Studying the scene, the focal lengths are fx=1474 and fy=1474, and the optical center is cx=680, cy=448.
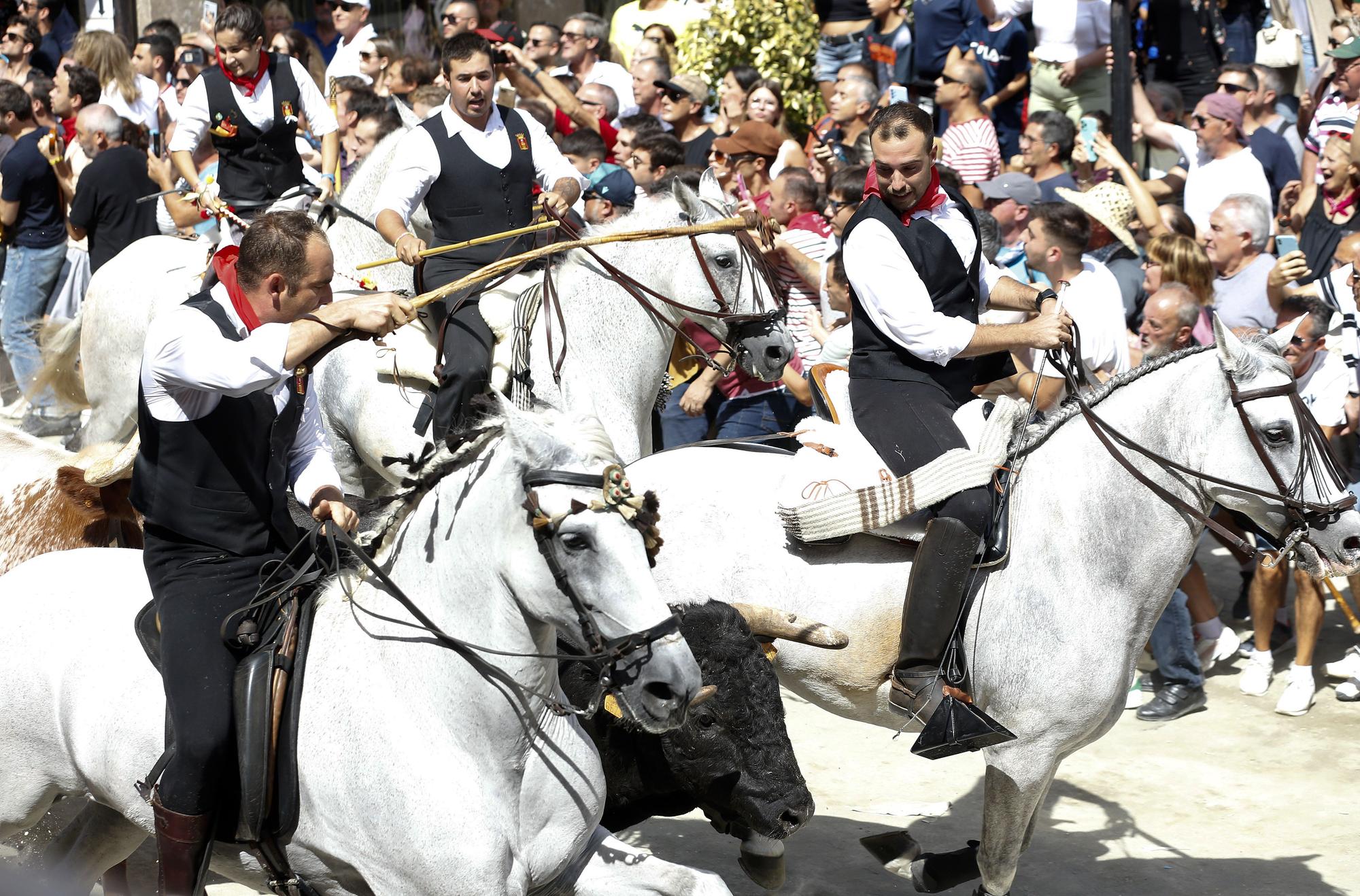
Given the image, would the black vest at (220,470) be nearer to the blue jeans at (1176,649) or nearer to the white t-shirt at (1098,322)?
the white t-shirt at (1098,322)

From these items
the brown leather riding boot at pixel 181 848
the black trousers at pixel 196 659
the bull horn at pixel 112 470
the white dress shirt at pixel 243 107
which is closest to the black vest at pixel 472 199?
the bull horn at pixel 112 470

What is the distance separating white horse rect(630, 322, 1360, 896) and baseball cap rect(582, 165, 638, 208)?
4457mm

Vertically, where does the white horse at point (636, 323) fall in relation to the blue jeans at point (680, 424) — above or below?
above

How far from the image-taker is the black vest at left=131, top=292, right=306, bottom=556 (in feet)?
13.0

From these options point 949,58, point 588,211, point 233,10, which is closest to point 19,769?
point 588,211

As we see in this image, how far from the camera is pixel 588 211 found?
8.90 meters

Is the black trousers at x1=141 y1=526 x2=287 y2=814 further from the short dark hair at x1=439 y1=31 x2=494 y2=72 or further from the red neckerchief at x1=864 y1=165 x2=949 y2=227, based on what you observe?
the short dark hair at x1=439 y1=31 x2=494 y2=72

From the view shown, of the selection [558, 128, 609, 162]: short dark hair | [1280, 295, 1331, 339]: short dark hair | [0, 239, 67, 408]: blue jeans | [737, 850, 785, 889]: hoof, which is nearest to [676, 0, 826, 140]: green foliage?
[558, 128, 609, 162]: short dark hair

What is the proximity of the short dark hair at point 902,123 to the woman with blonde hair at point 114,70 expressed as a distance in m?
9.66

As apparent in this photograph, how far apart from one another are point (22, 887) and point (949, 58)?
35.1 ft

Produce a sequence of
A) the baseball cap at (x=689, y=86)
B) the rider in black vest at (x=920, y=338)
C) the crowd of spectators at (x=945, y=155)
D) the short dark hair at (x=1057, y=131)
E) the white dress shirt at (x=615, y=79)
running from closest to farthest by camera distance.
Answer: the rider in black vest at (x=920, y=338) → the crowd of spectators at (x=945, y=155) → the short dark hair at (x=1057, y=131) → the baseball cap at (x=689, y=86) → the white dress shirt at (x=615, y=79)

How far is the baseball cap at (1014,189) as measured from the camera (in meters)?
9.20

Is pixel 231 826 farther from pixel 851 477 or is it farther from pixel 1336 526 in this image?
pixel 1336 526

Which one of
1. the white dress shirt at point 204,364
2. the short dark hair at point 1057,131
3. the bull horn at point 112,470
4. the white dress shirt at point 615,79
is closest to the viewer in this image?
the white dress shirt at point 204,364
